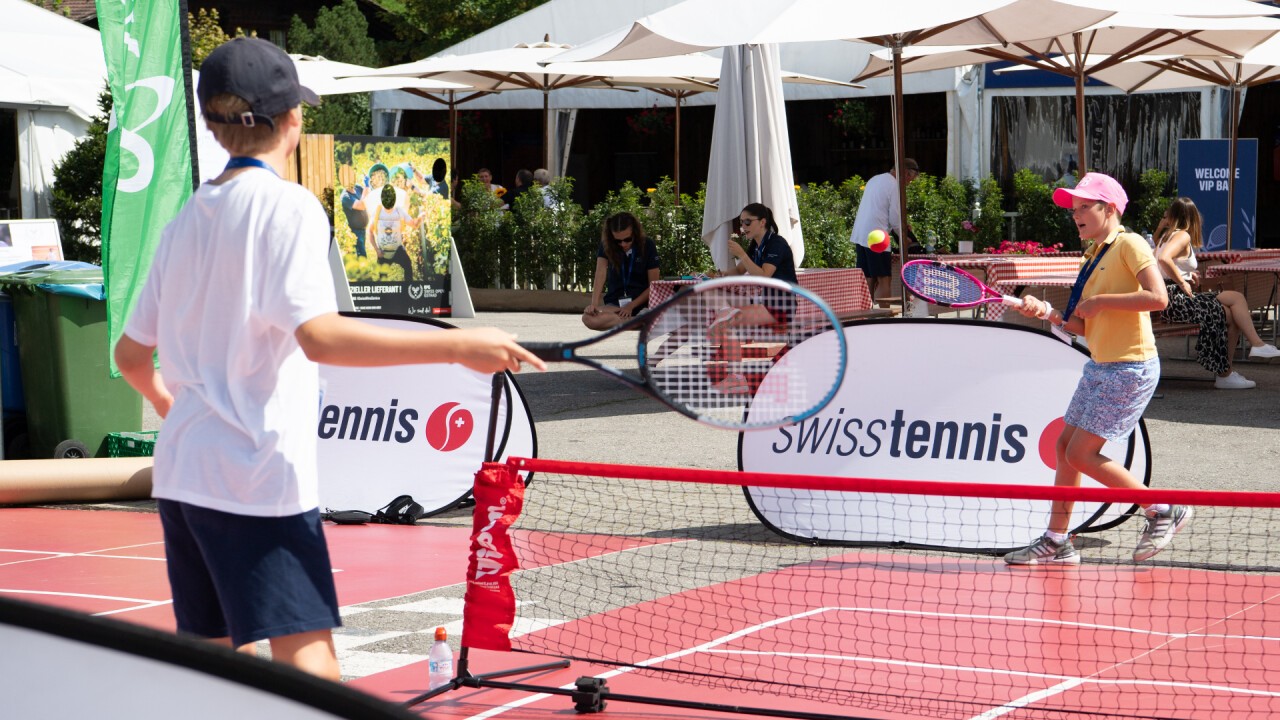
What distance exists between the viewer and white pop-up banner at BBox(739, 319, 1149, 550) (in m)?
7.15

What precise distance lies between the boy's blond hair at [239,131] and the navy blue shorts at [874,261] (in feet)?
43.6

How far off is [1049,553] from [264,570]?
15.1 feet

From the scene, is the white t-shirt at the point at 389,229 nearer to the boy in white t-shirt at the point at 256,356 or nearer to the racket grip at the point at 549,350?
the boy in white t-shirt at the point at 256,356

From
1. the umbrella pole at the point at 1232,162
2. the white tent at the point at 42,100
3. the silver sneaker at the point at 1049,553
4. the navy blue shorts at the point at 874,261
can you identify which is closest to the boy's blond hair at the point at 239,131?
the silver sneaker at the point at 1049,553

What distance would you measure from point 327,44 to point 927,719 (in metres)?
32.2

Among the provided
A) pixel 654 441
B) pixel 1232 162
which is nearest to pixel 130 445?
pixel 654 441

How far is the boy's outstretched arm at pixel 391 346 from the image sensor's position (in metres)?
2.79

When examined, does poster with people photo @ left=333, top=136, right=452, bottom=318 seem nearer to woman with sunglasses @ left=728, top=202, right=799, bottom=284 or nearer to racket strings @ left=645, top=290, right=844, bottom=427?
woman with sunglasses @ left=728, top=202, right=799, bottom=284

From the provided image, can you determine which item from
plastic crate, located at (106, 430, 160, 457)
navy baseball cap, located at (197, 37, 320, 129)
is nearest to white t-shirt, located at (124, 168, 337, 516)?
navy baseball cap, located at (197, 37, 320, 129)

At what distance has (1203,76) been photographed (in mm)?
15742

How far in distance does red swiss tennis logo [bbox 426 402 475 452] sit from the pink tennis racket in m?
2.52

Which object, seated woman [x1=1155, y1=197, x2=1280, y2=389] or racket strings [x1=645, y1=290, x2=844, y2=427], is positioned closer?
racket strings [x1=645, y1=290, x2=844, y2=427]

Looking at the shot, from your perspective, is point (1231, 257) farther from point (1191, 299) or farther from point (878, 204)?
point (878, 204)

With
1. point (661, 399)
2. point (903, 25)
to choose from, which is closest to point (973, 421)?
point (903, 25)
